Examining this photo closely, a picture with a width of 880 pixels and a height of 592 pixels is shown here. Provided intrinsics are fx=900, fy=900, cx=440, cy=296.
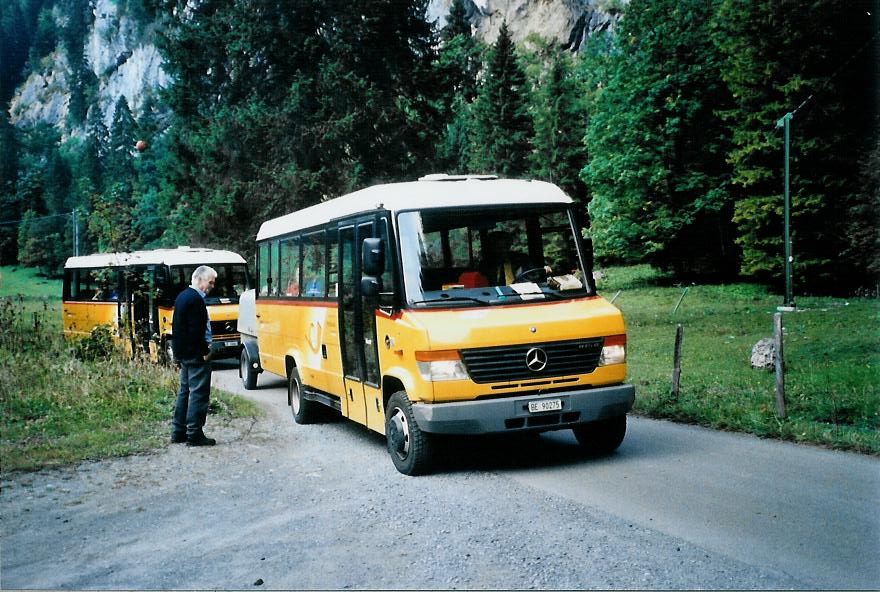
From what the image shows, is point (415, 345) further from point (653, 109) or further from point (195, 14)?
point (653, 109)

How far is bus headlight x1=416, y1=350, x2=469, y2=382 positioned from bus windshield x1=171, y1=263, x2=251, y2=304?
14.6 meters

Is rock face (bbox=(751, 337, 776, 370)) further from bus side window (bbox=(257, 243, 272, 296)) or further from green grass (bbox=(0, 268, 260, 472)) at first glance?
green grass (bbox=(0, 268, 260, 472))

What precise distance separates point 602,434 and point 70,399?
7.78m

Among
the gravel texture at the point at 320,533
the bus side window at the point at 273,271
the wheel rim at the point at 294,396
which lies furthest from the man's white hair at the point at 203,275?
the bus side window at the point at 273,271

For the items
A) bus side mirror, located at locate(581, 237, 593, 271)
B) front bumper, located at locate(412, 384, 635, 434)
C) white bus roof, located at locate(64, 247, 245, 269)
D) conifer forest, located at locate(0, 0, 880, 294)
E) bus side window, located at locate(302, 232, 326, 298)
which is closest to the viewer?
front bumper, located at locate(412, 384, 635, 434)

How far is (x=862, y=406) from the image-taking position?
12.0 m

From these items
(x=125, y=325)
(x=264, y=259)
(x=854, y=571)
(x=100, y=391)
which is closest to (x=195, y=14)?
(x=125, y=325)

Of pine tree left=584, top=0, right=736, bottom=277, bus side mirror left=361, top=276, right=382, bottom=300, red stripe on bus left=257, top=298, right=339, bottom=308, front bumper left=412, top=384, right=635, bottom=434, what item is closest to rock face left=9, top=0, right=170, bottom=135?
pine tree left=584, top=0, right=736, bottom=277

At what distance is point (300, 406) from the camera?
42.3ft

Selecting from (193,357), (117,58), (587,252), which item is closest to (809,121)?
(587,252)

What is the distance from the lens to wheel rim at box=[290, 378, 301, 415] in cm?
1311

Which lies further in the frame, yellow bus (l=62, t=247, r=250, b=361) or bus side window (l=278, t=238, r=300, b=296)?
yellow bus (l=62, t=247, r=250, b=361)

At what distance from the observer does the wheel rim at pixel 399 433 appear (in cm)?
902

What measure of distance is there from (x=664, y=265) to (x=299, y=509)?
38801 mm
